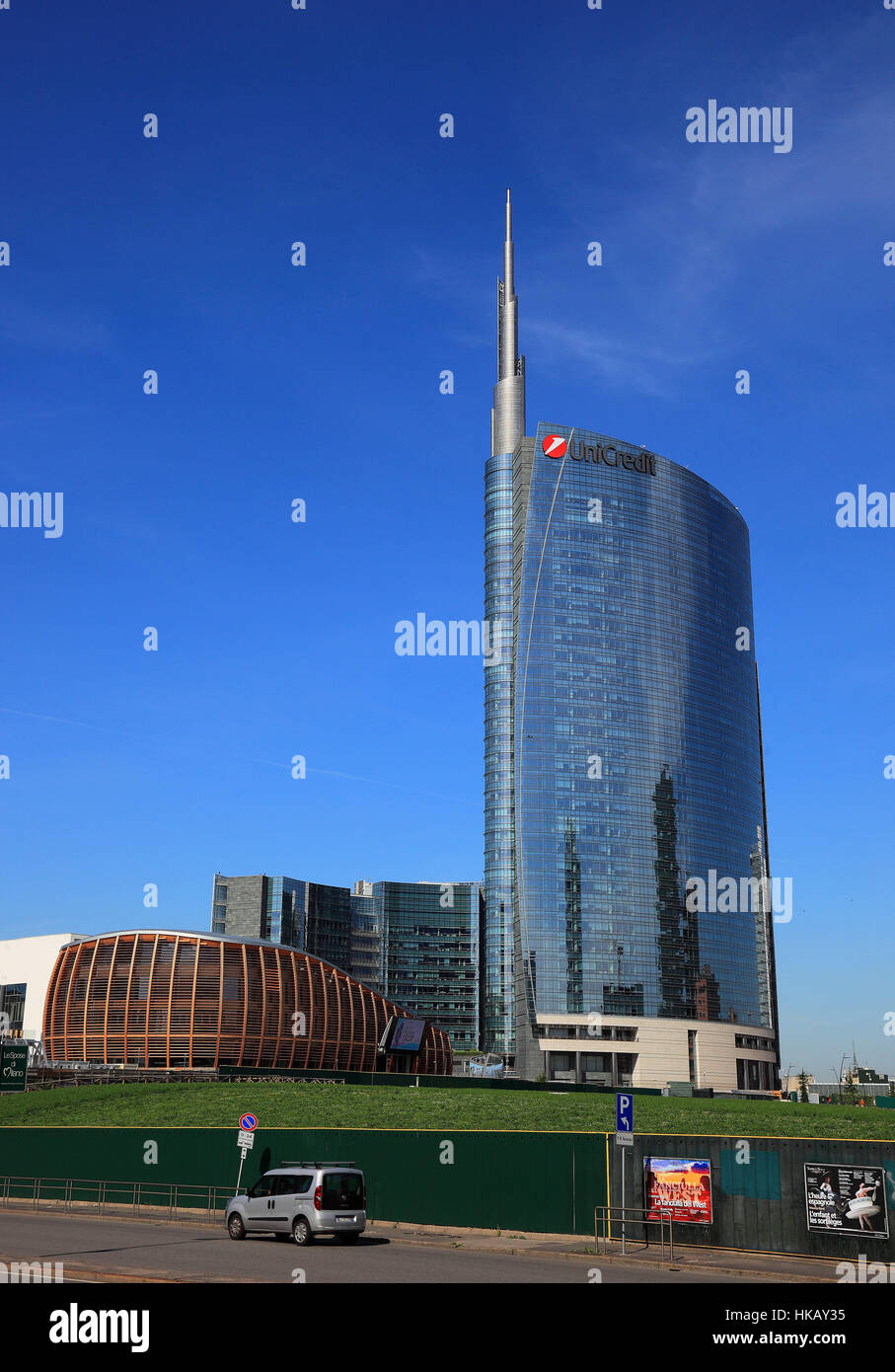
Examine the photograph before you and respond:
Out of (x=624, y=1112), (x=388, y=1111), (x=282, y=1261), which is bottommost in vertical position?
(x=388, y=1111)

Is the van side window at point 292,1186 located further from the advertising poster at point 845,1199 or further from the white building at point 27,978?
the white building at point 27,978

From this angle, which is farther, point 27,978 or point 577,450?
point 577,450

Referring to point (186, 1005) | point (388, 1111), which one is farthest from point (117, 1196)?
point (186, 1005)

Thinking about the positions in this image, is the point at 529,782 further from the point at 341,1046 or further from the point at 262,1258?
the point at 262,1258

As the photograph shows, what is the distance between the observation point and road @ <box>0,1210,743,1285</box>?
2345 cm

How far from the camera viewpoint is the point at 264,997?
3706 inches

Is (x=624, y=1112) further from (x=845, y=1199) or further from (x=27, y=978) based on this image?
(x=27, y=978)

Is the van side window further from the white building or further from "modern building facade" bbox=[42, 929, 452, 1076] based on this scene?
the white building

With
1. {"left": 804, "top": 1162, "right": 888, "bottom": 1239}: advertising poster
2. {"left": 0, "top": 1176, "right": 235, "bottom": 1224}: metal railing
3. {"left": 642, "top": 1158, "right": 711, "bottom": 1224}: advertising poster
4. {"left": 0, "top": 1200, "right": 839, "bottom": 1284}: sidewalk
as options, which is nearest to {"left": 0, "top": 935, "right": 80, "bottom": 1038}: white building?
{"left": 0, "top": 1176, "right": 235, "bottom": 1224}: metal railing

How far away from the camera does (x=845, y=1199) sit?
27.3 m

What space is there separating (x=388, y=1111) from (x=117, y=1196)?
18.3m

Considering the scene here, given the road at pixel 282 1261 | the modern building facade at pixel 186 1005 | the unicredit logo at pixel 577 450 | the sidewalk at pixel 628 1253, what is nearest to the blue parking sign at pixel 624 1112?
the sidewalk at pixel 628 1253

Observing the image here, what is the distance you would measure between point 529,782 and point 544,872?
14.1 meters

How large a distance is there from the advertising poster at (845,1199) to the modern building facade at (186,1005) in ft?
229
